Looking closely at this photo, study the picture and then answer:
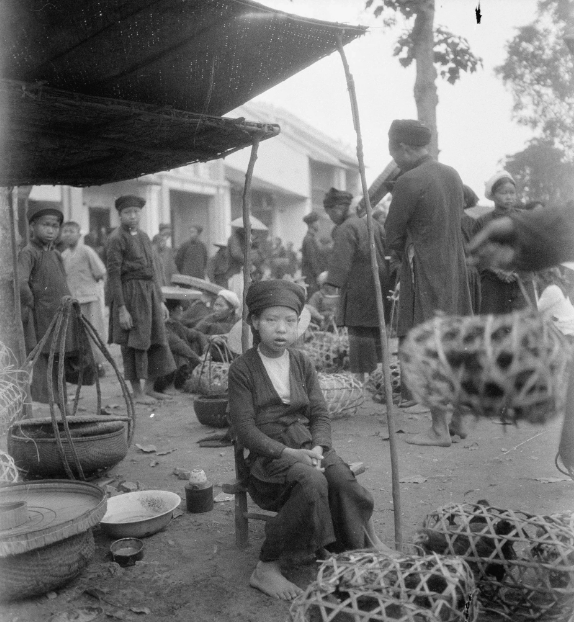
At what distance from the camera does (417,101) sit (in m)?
8.01

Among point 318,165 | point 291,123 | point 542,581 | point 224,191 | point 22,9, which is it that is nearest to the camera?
point 542,581

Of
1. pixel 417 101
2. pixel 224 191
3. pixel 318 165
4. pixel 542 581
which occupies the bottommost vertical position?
pixel 542 581

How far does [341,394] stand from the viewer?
5.81m

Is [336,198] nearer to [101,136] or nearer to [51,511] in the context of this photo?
[101,136]

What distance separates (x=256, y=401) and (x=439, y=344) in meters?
1.62

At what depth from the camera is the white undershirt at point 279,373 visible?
10.6 feet

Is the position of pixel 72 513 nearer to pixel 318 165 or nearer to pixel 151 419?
pixel 151 419

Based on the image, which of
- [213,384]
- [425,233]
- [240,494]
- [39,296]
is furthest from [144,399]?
[240,494]

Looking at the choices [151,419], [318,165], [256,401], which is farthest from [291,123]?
[256,401]

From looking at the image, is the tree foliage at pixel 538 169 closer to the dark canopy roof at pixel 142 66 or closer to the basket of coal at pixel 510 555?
the dark canopy roof at pixel 142 66

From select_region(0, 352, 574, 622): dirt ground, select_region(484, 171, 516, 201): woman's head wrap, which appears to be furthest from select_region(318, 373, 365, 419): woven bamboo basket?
select_region(484, 171, 516, 201): woman's head wrap

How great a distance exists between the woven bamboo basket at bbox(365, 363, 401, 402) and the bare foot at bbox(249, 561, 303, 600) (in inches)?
148

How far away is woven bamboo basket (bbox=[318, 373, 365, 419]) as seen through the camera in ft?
18.9

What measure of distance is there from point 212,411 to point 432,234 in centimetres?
239
